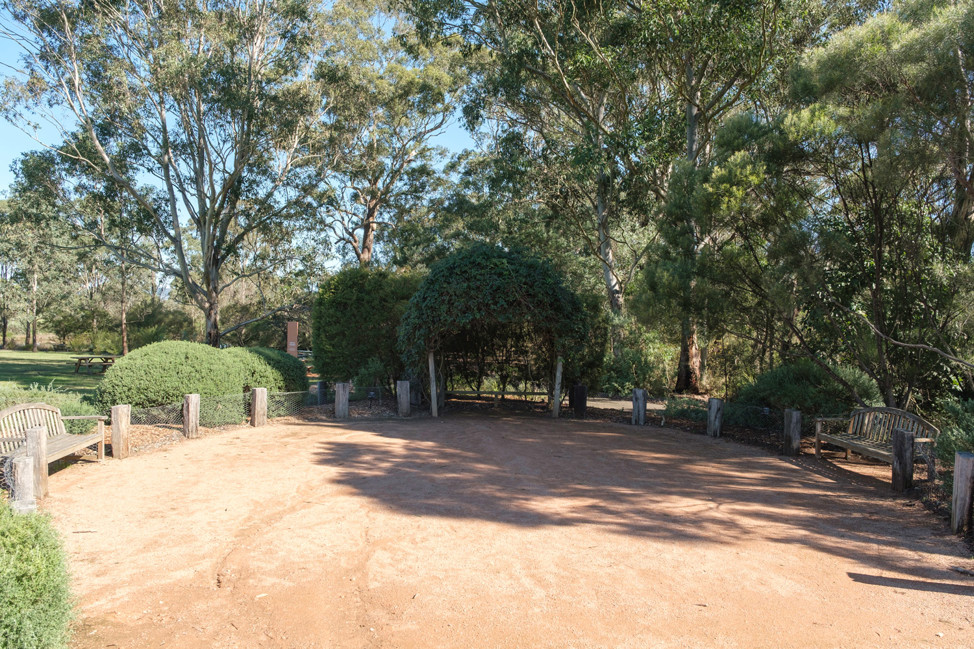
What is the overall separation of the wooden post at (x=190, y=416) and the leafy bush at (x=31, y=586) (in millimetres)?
6949

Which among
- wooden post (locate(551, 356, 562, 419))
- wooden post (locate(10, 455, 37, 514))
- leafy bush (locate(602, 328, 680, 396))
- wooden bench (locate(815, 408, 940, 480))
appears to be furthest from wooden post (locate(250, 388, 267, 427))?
wooden bench (locate(815, 408, 940, 480))

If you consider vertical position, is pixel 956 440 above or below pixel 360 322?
below

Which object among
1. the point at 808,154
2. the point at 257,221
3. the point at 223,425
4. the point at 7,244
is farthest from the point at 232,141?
the point at 7,244

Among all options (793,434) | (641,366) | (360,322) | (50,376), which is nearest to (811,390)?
(793,434)

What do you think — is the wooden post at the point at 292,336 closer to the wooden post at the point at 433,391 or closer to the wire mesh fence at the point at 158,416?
the wooden post at the point at 433,391

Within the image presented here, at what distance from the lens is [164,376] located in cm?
1116

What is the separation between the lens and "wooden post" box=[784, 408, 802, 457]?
9.80 m

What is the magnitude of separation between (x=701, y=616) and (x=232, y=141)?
69.7 feet

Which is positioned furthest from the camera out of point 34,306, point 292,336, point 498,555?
point 34,306

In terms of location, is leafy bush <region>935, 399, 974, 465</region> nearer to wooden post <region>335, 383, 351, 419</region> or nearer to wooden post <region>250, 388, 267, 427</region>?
wooden post <region>335, 383, 351, 419</region>

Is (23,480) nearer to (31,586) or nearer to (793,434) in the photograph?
(31,586)

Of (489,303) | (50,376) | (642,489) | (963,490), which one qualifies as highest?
(489,303)

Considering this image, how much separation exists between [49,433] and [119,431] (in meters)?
0.85

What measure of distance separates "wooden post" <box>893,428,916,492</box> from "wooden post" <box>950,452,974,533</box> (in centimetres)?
151
